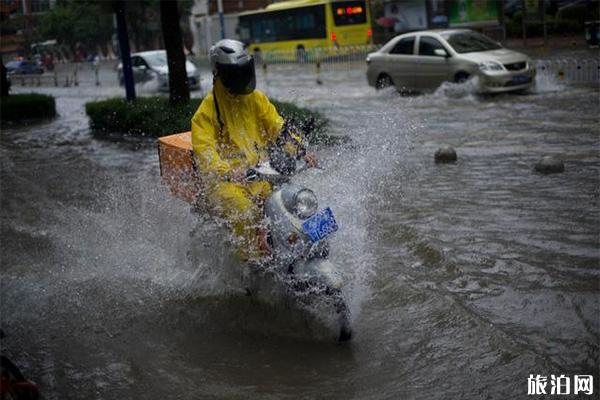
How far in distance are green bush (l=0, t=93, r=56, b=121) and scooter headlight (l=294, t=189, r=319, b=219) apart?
56.4 feet

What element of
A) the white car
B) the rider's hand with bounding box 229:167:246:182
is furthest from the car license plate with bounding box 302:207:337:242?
the white car

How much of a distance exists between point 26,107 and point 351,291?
1686 cm

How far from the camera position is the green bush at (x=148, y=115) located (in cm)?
1325

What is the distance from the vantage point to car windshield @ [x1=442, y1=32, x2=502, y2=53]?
1822 cm

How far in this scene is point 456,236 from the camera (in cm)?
709

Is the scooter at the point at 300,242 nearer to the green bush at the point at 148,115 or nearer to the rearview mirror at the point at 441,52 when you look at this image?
the green bush at the point at 148,115

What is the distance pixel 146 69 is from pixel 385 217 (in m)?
22.0

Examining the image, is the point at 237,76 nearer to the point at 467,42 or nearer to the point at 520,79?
the point at 520,79

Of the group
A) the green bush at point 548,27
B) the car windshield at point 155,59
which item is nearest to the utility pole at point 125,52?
the car windshield at point 155,59

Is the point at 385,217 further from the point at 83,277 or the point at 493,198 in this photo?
the point at 83,277

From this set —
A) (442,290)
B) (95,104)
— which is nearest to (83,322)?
(442,290)

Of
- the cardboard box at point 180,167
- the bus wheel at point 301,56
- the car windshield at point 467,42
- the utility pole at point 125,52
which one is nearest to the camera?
the cardboard box at point 180,167

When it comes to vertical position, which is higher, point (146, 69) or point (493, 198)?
point (146, 69)

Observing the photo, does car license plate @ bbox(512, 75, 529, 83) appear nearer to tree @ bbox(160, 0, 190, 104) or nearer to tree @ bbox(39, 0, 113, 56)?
tree @ bbox(160, 0, 190, 104)
